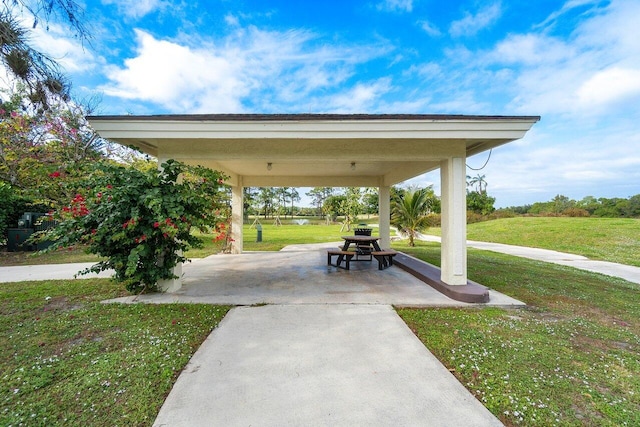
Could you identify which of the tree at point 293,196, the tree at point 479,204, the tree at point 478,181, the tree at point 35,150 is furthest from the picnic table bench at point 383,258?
the tree at point 478,181

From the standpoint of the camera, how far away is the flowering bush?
162 inches

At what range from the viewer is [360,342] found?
10.1 feet

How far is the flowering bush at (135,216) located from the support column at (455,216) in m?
4.32

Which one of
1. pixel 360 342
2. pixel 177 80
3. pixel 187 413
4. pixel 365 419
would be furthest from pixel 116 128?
pixel 177 80

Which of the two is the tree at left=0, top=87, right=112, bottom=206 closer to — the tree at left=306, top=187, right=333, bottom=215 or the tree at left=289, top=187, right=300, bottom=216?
the tree at left=289, top=187, right=300, bottom=216

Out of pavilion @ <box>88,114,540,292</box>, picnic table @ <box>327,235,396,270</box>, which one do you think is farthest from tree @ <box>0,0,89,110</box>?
picnic table @ <box>327,235,396,270</box>

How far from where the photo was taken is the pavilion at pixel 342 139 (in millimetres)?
4406

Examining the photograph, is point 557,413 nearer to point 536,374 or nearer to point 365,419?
point 536,374

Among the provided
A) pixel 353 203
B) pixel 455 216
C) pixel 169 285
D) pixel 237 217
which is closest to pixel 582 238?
pixel 353 203

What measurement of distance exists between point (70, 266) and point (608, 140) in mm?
29412

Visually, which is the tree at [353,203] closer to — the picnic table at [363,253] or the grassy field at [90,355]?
the picnic table at [363,253]

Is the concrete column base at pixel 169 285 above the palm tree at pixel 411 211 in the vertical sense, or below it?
below

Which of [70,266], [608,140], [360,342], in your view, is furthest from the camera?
[608,140]

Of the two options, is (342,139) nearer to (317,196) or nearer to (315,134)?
(315,134)
